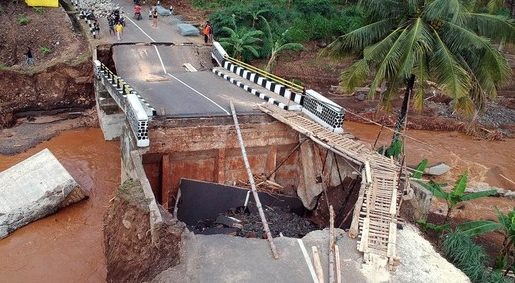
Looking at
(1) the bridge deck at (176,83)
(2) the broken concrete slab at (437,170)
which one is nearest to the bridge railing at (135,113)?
(1) the bridge deck at (176,83)

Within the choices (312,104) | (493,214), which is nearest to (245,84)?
(312,104)

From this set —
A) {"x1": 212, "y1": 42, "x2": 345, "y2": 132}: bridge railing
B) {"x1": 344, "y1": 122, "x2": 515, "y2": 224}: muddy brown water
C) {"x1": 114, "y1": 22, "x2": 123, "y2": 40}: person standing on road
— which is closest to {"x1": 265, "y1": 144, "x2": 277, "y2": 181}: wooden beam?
{"x1": 212, "y1": 42, "x2": 345, "y2": 132}: bridge railing

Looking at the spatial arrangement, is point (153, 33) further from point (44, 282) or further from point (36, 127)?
point (44, 282)

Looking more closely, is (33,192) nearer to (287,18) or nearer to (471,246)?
(471,246)

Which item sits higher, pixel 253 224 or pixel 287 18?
pixel 287 18

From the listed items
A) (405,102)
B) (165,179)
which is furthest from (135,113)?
(405,102)

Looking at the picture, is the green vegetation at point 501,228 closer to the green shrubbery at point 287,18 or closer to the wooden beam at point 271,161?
the wooden beam at point 271,161
